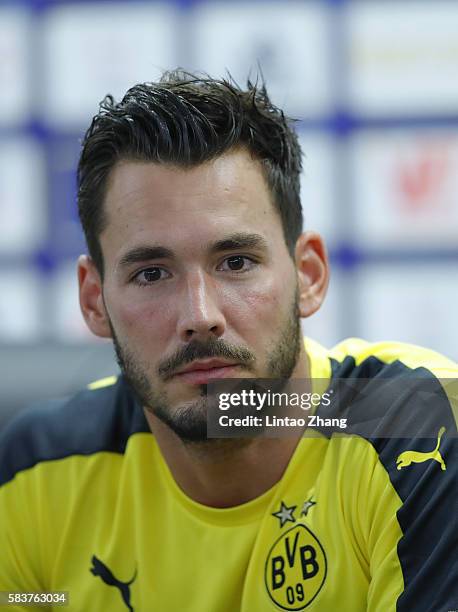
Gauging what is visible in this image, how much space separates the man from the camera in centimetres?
118

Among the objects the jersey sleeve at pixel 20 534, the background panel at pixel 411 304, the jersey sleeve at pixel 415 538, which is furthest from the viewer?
the background panel at pixel 411 304

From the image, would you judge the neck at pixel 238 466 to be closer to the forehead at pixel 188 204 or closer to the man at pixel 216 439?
the man at pixel 216 439

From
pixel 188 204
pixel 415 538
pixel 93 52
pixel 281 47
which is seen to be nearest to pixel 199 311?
pixel 188 204

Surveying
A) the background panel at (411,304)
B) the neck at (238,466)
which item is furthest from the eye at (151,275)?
the background panel at (411,304)

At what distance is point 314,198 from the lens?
3.52 meters

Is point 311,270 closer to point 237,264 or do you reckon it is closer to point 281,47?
point 237,264

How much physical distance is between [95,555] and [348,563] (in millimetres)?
419

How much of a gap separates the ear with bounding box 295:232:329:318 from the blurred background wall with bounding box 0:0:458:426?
1991mm

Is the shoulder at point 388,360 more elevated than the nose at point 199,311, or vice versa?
the nose at point 199,311

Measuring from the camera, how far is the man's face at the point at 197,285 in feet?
4.05

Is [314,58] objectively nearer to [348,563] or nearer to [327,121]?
[327,121]

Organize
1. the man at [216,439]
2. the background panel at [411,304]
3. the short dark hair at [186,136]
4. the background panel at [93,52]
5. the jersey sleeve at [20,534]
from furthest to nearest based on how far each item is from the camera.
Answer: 1. the background panel at [93,52]
2. the background panel at [411,304]
3. the jersey sleeve at [20,534]
4. the short dark hair at [186,136]
5. the man at [216,439]

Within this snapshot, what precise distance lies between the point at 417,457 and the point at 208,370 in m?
0.30

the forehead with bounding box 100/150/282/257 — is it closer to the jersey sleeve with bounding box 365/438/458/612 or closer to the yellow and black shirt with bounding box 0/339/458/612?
the yellow and black shirt with bounding box 0/339/458/612
